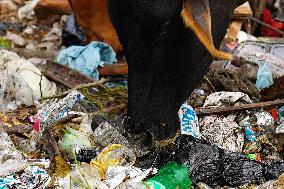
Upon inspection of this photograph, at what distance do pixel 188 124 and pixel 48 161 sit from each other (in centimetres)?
105

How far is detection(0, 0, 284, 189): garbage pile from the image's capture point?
3.58 m

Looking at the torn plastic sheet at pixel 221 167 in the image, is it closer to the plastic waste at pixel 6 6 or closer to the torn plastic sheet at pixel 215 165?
the torn plastic sheet at pixel 215 165

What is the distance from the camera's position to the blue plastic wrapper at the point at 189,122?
402 cm

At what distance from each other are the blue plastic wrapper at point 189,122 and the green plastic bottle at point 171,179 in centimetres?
35

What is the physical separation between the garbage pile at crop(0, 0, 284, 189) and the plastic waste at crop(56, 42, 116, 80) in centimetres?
1

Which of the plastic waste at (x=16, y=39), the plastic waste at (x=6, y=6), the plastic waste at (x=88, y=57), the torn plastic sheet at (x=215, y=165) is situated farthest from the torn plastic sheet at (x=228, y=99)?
the plastic waste at (x=6, y=6)

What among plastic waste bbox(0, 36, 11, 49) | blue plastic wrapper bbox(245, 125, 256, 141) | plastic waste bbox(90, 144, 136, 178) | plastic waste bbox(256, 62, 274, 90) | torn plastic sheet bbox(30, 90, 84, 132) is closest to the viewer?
plastic waste bbox(90, 144, 136, 178)

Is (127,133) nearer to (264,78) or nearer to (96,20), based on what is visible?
(264,78)

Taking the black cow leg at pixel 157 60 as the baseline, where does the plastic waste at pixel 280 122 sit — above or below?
below

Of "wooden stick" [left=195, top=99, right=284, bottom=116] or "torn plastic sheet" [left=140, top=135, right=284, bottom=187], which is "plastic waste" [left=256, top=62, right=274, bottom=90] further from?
"torn plastic sheet" [left=140, top=135, right=284, bottom=187]

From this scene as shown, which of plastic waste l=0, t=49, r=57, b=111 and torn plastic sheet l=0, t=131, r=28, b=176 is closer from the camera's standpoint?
torn plastic sheet l=0, t=131, r=28, b=176

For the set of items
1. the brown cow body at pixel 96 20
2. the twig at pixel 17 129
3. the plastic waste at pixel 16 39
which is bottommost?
the twig at pixel 17 129

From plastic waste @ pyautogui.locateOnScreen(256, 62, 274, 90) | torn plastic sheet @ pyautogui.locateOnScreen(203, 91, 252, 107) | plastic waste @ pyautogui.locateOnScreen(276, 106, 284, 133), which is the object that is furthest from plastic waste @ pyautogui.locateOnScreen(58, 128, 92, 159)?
plastic waste @ pyautogui.locateOnScreen(256, 62, 274, 90)

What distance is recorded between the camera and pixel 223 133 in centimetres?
417
